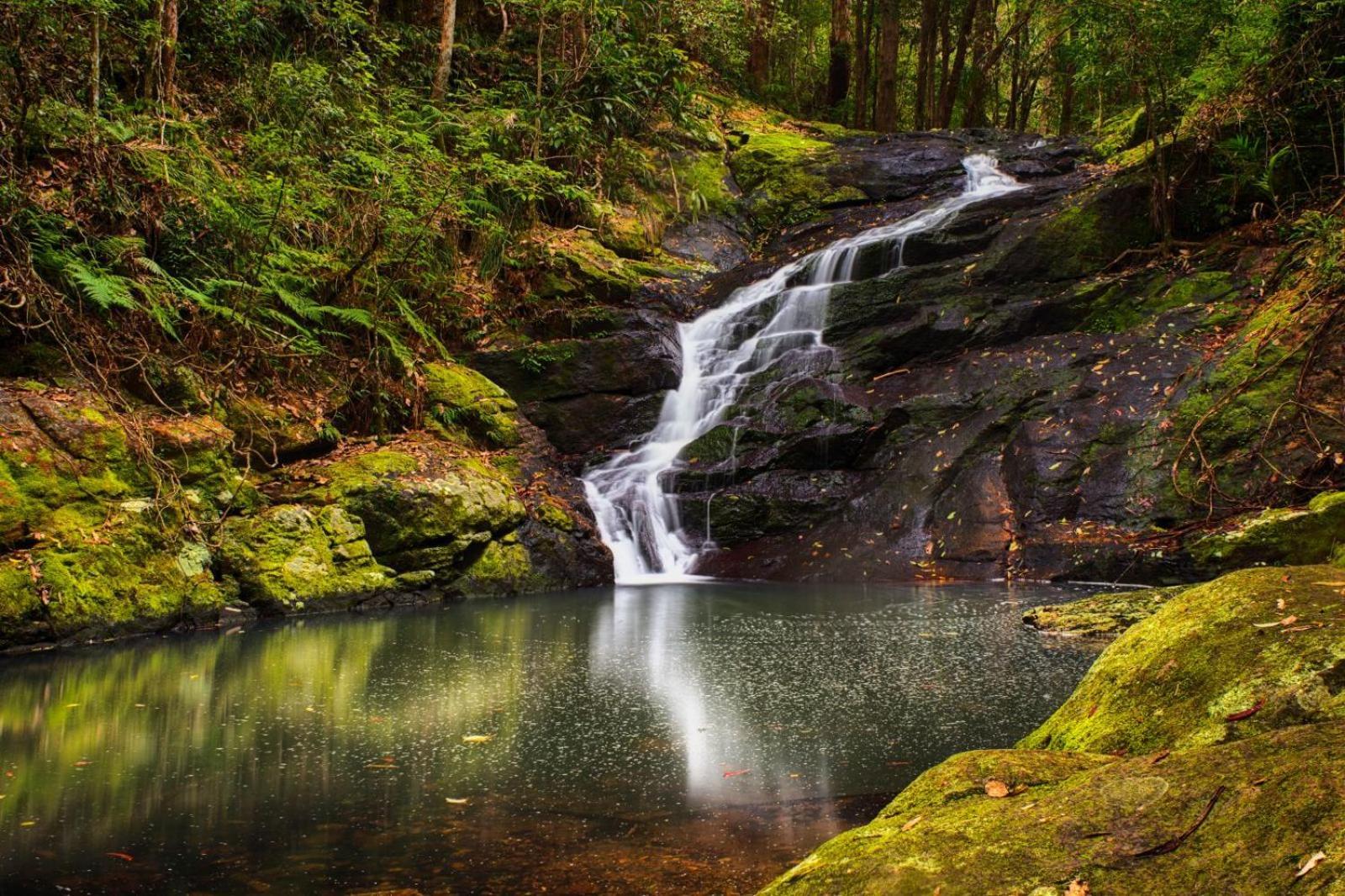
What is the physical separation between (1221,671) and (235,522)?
7596 mm

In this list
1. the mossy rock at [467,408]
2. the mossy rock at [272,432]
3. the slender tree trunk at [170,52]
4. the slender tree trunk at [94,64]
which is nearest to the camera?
the mossy rock at [272,432]

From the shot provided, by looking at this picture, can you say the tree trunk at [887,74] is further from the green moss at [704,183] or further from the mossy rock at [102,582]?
the mossy rock at [102,582]

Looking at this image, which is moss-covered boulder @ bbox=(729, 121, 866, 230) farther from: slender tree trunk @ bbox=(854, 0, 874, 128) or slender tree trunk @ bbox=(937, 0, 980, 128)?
slender tree trunk @ bbox=(854, 0, 874, 128)

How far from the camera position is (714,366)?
13539 millimetres

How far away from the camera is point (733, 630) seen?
7.20 meters

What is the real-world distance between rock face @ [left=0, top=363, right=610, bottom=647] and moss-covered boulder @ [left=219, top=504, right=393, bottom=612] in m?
0.01

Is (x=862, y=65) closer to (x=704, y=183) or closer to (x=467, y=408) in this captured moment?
(x=704, y=183)

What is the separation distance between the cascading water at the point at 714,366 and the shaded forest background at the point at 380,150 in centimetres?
257

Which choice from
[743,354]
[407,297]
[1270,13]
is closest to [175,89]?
[407,297]

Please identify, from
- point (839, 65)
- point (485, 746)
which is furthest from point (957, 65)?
point (485, 746)

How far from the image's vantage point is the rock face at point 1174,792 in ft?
4.51

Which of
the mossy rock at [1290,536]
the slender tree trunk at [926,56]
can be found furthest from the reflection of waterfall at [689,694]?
the slender tree trunk at [926,56]

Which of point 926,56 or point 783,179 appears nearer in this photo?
point 783,179

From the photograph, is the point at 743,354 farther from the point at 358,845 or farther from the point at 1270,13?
the point at 358,845
